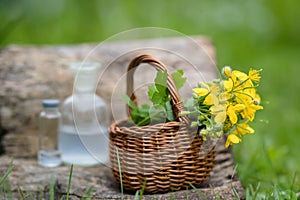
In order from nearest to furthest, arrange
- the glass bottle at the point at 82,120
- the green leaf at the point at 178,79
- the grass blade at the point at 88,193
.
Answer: the grass blade at the point at 88,193 < the green leaf at the point at 178,79 < the glass bottle at the point at 82,120

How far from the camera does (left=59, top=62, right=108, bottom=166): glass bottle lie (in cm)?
220

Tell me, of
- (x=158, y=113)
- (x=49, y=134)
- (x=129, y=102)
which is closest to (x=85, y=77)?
(x=49, y=134)

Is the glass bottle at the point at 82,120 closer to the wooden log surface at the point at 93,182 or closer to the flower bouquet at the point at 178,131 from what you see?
the wooden log surface at the point at 93,182

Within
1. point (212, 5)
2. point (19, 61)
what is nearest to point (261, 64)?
point (212, 5)

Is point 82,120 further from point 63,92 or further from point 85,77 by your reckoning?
point 63,92

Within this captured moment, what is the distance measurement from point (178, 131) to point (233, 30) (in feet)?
11.9

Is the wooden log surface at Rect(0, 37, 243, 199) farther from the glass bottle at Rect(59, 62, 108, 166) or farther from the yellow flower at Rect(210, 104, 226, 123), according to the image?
the yellow flower at Rect(210, 104, 226, 123)

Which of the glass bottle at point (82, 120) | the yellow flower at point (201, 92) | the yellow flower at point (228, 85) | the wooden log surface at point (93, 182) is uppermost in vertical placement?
the yellow flower at point (228, 85)

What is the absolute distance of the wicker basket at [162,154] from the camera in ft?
5.52

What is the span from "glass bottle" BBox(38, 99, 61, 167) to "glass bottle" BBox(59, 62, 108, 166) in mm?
39

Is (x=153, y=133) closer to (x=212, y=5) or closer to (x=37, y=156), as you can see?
(x=37, y=156)

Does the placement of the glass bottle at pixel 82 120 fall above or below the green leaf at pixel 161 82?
below

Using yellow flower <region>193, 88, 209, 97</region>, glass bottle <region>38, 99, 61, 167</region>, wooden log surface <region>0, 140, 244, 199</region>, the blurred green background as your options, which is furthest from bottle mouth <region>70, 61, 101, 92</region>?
the blurred green background

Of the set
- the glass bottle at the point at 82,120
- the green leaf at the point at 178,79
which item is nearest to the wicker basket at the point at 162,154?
the green leaf at the point at 178,79
